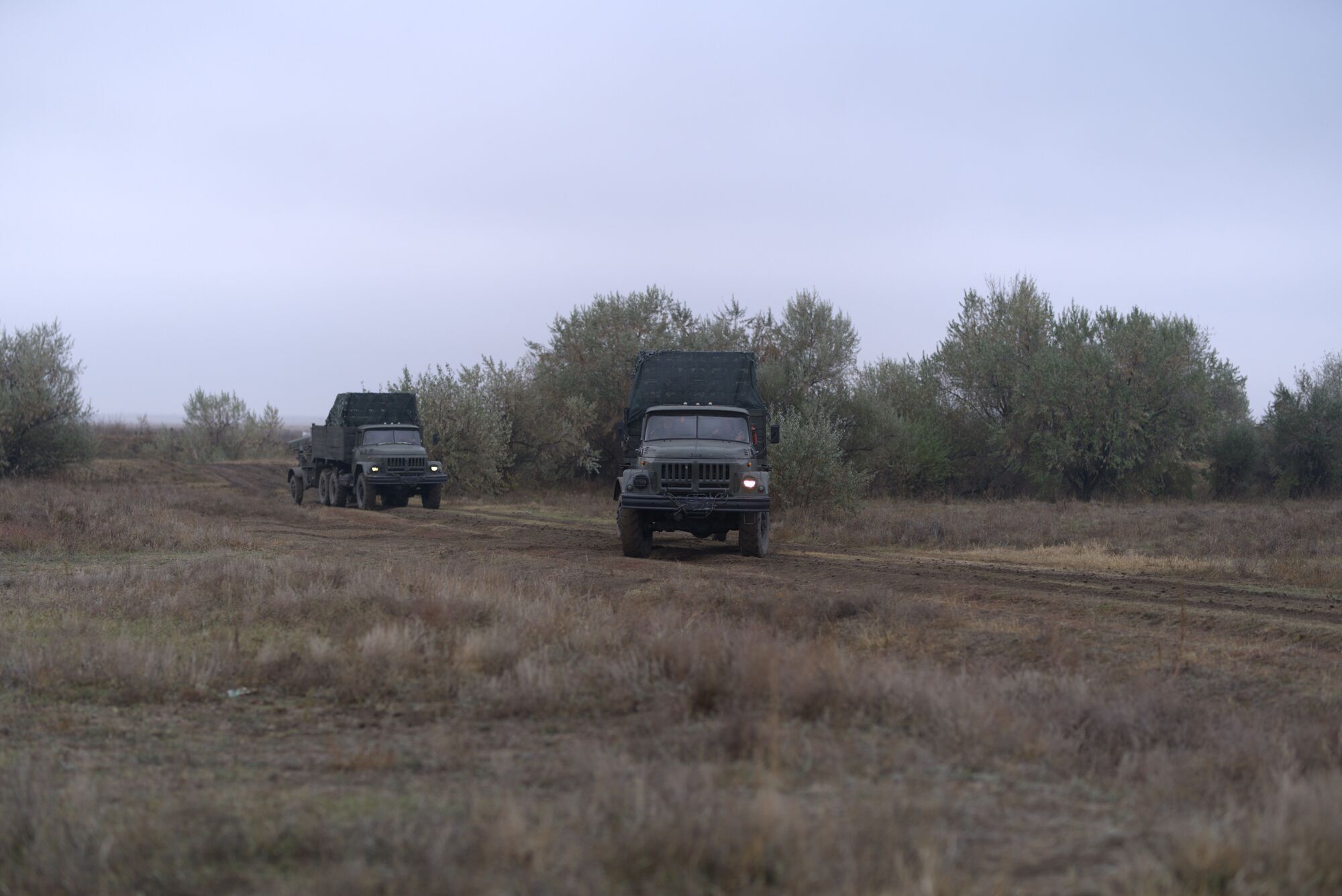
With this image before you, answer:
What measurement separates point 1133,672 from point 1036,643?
1.06 m

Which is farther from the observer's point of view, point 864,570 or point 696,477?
point 696,477

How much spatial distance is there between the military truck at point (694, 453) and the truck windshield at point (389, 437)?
43.7ft

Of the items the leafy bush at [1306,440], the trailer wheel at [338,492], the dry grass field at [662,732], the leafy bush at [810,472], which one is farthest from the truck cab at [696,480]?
the leafy bush at [1306,440]

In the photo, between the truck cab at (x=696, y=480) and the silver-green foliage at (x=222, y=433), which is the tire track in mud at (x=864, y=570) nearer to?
the truck cab at (x=696, y=480)

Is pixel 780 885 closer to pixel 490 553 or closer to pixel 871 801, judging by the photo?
pixel 871 801

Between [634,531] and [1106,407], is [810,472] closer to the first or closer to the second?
[634,531]

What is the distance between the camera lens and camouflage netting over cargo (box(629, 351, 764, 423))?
59.1 ft

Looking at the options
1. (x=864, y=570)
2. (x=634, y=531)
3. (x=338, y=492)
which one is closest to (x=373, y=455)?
(x=338, y=492)

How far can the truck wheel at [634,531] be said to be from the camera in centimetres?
1580

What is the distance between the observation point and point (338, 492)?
3030cm

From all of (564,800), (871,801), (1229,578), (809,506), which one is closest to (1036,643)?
(871,801)

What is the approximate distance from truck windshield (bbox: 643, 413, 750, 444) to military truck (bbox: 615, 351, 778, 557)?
0.04 ft

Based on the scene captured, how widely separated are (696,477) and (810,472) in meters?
8.36

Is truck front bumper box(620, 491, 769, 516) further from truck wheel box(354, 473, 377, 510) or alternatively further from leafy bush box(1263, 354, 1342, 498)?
leafy bush box(1263, 354, 1342, 498)
